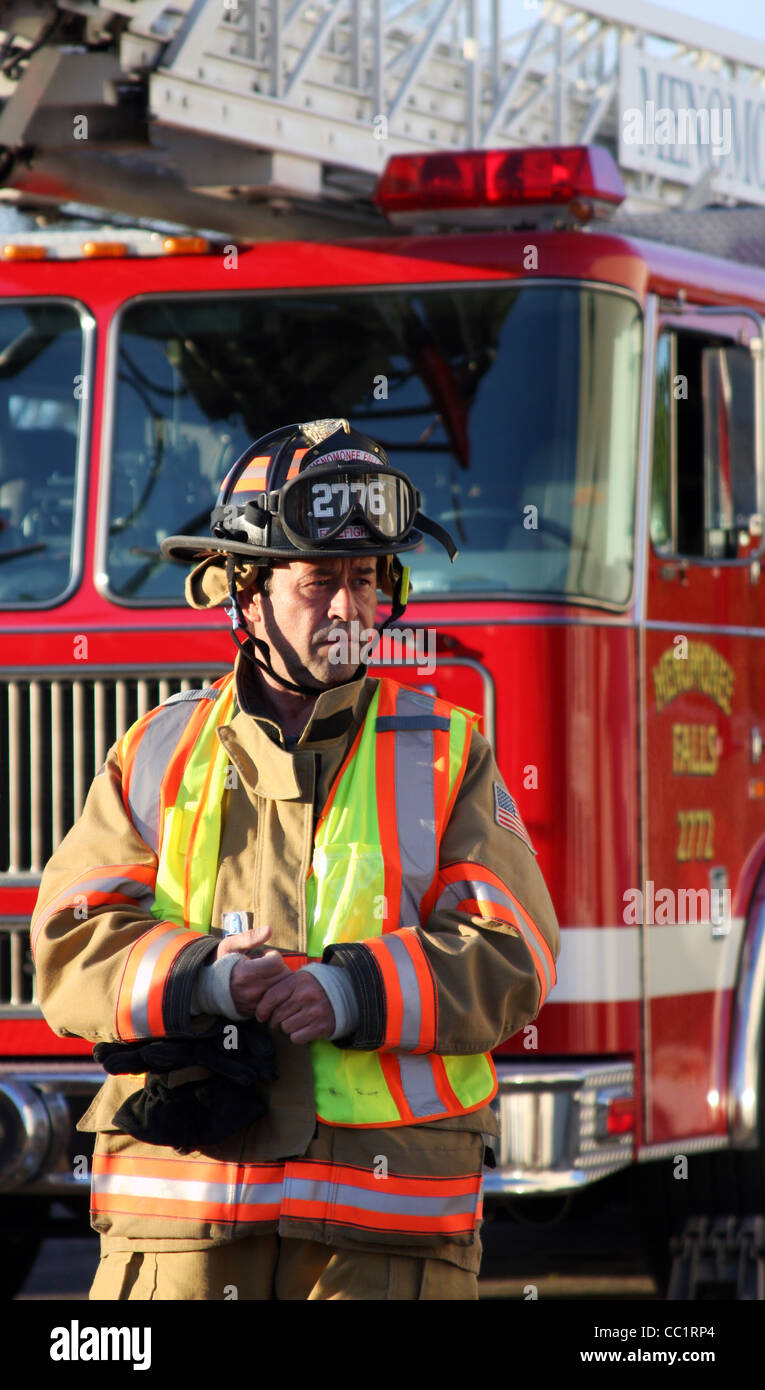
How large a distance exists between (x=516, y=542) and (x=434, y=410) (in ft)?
1.42

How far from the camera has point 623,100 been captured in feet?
25.7

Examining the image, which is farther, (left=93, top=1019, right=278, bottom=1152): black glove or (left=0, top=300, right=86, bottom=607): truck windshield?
(left=0, top=300, right=86, bottom=607): truck windshield

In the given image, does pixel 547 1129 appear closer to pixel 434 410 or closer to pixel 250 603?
pixel 434 410

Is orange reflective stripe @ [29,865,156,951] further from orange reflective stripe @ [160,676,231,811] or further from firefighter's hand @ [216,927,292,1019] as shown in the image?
firefighter's hand @ [216,927,292,1019]

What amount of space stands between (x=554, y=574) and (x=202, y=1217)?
2.55m

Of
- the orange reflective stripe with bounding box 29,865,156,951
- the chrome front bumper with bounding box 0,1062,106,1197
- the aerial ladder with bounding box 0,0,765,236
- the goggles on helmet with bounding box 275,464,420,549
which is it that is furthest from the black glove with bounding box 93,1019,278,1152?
the aerial ladder with bounding box 0,0,765,236

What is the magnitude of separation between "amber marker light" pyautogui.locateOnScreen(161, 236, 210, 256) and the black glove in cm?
298

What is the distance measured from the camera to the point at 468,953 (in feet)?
8.08

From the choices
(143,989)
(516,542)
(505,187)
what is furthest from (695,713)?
(143,989)

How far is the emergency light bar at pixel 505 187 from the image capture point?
4.95 m

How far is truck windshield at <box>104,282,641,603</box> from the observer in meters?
4.73

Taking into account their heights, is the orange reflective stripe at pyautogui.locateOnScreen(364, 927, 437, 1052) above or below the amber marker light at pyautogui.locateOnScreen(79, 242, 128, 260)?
below

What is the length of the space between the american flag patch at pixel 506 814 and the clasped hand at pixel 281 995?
414mm

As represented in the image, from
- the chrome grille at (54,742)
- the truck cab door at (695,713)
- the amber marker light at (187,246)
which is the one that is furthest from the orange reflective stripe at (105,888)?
the amber marker light at (187,246)
